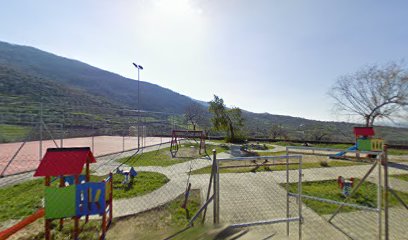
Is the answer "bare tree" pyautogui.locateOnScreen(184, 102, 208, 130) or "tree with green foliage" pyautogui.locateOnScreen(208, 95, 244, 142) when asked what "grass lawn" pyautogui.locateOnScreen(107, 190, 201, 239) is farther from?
"bare tree" pyautogui.locateOnScreen(184, 102, 208, 130)

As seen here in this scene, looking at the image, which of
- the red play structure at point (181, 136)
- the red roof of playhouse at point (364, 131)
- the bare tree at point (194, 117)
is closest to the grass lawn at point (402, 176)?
the red roof of playhouse at point (364, 131)

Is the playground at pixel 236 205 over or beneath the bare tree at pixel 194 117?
beneath

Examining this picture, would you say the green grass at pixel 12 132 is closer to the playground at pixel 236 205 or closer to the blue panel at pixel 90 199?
the playground at pixel 236 205

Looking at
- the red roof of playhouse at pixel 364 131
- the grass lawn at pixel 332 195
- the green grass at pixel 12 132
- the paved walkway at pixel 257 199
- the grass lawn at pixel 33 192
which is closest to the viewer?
the paved walkway at pixel 257 199

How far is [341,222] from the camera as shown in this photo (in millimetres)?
4828

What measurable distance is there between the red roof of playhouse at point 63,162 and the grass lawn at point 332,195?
5.89 metres

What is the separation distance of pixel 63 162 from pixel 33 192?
15.2 ft

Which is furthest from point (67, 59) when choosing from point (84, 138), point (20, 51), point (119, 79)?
point (84, 138)

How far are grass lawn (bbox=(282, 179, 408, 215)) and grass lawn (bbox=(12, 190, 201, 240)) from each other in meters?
3.56

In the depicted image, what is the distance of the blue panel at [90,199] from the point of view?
3824 mm

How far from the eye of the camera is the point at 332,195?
690cm

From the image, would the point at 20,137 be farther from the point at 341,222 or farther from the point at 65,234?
the point at 341,222

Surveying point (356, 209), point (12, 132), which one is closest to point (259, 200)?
point (356, 209)

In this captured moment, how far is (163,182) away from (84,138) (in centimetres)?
2126
